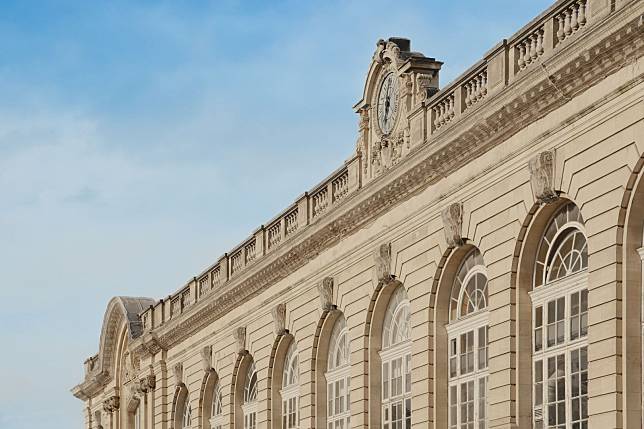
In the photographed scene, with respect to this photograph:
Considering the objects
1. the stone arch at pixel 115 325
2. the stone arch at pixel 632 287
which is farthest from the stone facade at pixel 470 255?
the stone arch at pixel 115 325

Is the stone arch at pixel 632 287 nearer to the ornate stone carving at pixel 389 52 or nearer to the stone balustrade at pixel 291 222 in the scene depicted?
the ornate stone carving at pixel 389 52

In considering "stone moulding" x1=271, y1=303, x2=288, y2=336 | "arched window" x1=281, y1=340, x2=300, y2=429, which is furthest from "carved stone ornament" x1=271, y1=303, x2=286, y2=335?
"arched window" x1=281, y1=340, x2=300, y2=429

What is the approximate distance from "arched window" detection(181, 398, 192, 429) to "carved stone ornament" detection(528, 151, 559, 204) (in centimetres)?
2999

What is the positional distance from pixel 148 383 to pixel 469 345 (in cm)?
2942

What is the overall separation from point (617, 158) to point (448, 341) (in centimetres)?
927

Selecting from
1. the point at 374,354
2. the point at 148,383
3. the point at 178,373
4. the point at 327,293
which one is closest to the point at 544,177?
the point at 374,354

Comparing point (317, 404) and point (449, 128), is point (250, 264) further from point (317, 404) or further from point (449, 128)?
point (449, 128)

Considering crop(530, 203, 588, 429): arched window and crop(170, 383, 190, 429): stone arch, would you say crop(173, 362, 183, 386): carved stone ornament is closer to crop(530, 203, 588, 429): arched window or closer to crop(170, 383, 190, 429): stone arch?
crop(170, 383, 190, 429): stone arch

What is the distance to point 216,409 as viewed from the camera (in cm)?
5709

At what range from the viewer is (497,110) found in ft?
110

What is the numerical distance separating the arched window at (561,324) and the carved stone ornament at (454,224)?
314 cm

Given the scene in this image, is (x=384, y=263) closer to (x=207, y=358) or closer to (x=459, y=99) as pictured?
(x=459, y=99)

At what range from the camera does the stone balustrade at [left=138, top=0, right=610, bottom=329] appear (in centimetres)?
3191

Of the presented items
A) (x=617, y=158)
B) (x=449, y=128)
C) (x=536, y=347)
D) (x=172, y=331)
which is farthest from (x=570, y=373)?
(x=172, y=331)
